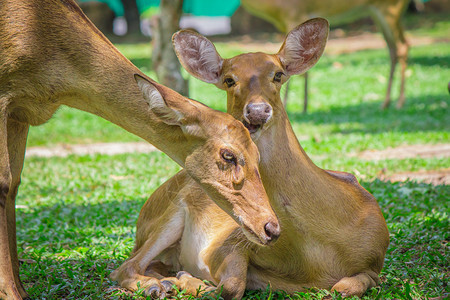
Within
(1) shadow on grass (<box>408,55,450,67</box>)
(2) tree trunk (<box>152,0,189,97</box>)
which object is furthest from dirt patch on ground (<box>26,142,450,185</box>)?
(1) shadow on grass (<box>408,55,450,67</box>)

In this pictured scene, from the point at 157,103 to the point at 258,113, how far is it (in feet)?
1.77

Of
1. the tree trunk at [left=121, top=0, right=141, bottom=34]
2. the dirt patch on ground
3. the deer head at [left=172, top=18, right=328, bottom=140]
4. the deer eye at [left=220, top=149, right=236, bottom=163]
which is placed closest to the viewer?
the deer eye at [left=220, top=149, right=236, bottom=163]

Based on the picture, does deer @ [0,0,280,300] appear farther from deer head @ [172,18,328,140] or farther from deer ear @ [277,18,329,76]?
deer ear @ [277,18,329,76]

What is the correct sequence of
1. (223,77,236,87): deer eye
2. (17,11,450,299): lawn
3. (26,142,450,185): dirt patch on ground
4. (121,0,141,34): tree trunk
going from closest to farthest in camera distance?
(223,77,236,87): deer eye, (17,11,450,299): lawn, (26,142,450,185): dirt patch on ground, (121,0,141,34): tree trunk

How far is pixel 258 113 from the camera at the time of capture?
3.14 metres

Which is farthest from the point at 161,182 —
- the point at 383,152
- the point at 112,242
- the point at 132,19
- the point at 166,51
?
the point at 132,19

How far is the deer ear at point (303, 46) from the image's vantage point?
370 centimetres

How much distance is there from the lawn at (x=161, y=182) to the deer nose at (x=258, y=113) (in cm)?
102

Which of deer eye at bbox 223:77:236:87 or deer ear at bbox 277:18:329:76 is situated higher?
deer ear at bbox 277:18:329:76

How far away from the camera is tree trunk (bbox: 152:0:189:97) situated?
9.43 metres

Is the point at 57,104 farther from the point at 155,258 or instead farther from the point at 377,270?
the point at 377,270

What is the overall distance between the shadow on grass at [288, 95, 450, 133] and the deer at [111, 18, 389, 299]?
5.63m

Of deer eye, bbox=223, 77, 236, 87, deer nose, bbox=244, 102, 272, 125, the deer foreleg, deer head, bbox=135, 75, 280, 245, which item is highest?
deer eye, bbox=223, 77, 236, 87

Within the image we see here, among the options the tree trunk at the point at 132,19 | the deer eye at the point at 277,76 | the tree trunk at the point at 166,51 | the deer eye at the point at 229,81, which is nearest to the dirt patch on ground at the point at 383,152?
the tree trunk at the point at 166,51
